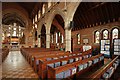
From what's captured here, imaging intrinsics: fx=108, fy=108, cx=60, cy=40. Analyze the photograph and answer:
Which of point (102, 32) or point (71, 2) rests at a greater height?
point (71, 2)

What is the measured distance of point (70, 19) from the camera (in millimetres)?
8320

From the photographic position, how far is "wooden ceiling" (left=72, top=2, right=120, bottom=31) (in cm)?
898

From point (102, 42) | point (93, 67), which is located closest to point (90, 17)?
point (102, 42)

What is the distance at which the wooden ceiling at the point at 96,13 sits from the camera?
898 centimetres

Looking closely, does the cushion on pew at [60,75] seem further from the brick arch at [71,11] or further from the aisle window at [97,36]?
the aisle window at [97,36]

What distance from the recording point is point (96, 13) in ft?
33.9

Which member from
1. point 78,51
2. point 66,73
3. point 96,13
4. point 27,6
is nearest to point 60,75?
point 66,73

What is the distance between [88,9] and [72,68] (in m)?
8.03

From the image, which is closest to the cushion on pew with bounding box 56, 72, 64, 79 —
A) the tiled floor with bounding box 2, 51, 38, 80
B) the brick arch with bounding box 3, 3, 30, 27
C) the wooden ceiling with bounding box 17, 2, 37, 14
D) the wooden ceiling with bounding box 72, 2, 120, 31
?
the tiled floor with bounding box 2, 51, 38, 80

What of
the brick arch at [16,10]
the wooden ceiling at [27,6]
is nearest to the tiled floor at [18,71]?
the wooden ceiling at [27,6]

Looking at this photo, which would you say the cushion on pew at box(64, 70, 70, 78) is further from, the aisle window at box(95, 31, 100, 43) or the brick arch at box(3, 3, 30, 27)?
the brick arch at box(3, 3, 30, 27)

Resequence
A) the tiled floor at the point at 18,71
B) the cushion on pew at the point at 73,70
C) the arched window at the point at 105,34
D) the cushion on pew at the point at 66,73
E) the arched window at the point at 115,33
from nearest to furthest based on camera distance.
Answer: the cushion on pew at the point at 66,73 → the cushion on pew at the point at 73,70 → the tiled floor at the point at 18,71 → the arched window at the point at 115,33 → the arched window at the point at 105,34

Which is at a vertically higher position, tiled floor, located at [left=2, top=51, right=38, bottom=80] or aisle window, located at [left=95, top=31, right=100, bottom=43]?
aisle window, located at [left=95, top=31, right=100, bottom=43]

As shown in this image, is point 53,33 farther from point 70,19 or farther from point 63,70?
point 63,70
